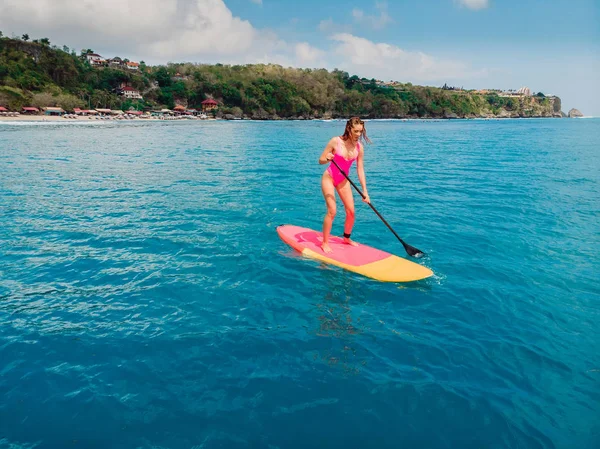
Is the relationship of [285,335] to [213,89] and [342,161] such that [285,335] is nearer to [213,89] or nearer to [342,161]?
[342,161]

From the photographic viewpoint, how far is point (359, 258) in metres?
7.39

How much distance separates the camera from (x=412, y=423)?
367 centimetres

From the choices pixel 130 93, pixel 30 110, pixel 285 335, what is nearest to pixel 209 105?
pixel 130 93

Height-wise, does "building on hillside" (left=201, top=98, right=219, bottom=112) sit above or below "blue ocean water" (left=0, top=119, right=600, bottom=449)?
above

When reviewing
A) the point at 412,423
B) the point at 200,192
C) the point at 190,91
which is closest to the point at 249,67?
the point at 190,91

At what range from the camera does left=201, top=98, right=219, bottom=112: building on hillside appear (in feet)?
434

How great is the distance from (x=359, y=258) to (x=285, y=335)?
2.84 meters

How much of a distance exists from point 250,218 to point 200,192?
13.5 ft

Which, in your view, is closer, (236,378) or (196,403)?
(196,403)

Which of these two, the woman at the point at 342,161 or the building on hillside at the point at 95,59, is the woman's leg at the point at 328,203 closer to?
the woman at the point at 342,161

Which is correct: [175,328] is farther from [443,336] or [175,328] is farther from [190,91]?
[190,91]

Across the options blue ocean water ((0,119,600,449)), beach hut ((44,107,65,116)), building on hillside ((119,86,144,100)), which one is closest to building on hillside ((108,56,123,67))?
building on hillside ((119,86,144,100))

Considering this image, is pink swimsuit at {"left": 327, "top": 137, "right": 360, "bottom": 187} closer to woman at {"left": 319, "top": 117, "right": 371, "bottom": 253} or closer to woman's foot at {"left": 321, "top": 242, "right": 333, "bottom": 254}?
woman at {"left": 319, "top": 117, "right": 371, "bottom": 253}

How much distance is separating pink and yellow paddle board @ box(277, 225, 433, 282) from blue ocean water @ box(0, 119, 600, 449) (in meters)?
0.24
